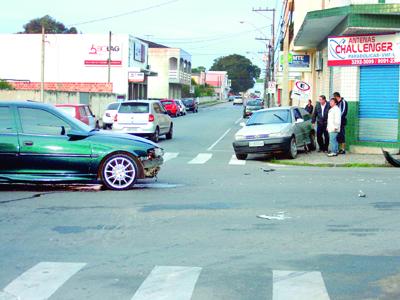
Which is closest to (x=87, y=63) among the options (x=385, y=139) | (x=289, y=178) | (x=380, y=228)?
(x=385, y=139)

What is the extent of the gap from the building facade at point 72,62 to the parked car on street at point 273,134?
45293mm

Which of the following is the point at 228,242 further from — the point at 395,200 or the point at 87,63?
the point at 87,63

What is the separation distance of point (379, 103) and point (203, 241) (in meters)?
14.6

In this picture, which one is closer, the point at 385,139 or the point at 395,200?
the point at 395,200

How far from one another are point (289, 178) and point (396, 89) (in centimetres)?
784

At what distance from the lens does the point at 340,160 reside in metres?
19.7

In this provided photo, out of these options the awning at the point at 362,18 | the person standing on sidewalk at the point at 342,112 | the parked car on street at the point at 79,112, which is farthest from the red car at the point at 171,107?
the person standing on sidewalk at the point at 342,112

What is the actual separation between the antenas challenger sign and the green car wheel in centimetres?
1128

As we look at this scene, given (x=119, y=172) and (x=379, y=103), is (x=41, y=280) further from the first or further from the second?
(x=379, y=103)

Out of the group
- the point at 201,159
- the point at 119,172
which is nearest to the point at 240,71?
the point at 201,159

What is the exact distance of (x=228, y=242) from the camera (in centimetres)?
836

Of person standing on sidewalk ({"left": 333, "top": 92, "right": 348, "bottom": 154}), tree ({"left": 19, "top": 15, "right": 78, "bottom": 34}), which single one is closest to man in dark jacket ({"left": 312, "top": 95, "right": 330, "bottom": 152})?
person standing on sidewalk ({"left": 333, "top": 92, "right": 348, "bottom": 154})

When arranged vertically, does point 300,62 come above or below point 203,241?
above

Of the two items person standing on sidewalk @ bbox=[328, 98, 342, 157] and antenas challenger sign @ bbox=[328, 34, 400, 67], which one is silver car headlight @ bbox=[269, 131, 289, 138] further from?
antenas challenger sign @ bbox=[328, 34, 400, 67]
